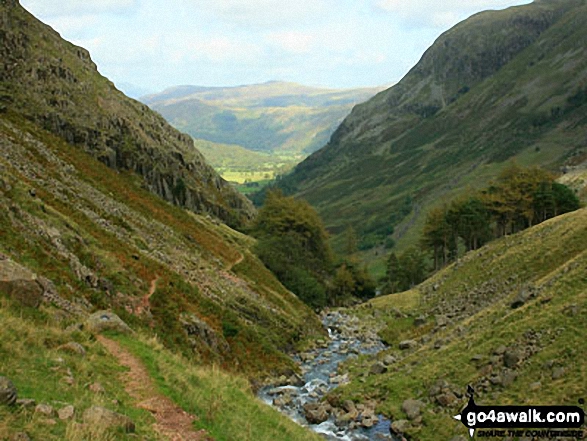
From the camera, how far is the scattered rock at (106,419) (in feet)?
50.5

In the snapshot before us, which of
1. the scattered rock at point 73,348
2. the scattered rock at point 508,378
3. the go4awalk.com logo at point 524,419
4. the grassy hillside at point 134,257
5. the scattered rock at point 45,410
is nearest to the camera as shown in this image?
the scattered rock at point 45,410

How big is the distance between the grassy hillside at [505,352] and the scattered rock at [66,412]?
2631cm

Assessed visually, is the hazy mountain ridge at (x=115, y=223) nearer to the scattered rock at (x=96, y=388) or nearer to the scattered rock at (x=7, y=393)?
the scattered rock at (x=96, y=388)

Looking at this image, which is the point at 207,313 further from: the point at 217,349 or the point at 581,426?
the point at 581,426

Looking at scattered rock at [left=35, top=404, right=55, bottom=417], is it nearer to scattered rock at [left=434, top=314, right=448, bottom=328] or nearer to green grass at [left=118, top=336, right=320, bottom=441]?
green grass at [left=118, top=336, right=320, bottom=441]

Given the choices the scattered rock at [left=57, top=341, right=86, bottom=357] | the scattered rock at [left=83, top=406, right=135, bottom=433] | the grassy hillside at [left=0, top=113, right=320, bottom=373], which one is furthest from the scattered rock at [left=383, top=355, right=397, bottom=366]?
the scattered rock at [left=83, top=406, right=135, bottom=433]

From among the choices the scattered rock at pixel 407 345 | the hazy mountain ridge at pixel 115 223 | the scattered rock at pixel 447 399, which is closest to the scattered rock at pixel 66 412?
the hazy mountain ridge at pixel 115 223

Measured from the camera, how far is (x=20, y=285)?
948 inches

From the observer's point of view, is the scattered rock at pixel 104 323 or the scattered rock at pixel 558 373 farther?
the scattered rock at pixel 558 373

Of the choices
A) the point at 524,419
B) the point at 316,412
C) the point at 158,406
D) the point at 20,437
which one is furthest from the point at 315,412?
the point at 20,437

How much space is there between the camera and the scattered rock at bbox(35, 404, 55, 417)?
15.0 metres

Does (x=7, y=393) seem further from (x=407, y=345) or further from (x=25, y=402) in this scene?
(x=407, y=345)

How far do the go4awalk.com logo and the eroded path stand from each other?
20.7 metres

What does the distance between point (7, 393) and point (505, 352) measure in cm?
3490
